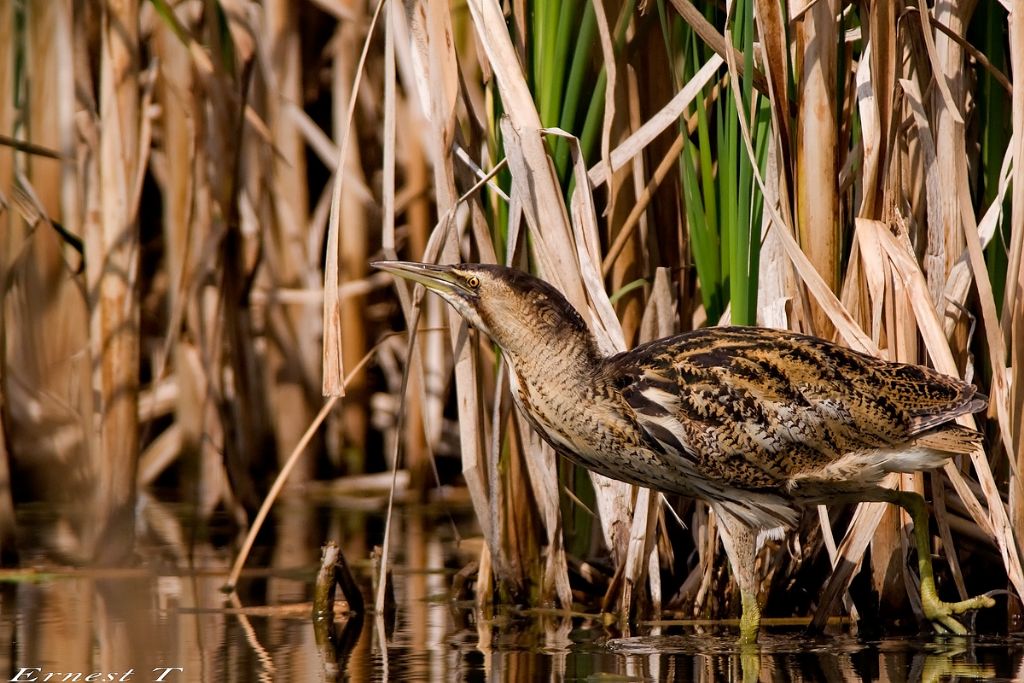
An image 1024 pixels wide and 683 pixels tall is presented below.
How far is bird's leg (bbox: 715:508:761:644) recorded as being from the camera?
3766 millimetres

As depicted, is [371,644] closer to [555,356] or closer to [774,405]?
[555,356]

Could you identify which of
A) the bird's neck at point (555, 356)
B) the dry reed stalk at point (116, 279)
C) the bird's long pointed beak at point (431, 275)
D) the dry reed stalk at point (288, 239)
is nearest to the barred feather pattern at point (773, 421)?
the bird's neck at point (555, 356)

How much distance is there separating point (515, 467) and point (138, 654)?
111 cm

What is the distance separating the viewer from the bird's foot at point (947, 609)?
3742mm

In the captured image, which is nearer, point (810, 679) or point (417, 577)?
point (810, 679)

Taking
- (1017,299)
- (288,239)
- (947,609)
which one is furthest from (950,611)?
(288,239)

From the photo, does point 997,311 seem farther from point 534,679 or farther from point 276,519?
point 276,519

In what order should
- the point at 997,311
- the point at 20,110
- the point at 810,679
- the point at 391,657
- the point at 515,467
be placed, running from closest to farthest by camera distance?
the point at 810,679 < the point at 391,657 < the point at 997,311 < the point at 515,467 < the point at 20,110

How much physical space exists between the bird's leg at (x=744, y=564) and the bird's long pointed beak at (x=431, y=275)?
34.0 inches

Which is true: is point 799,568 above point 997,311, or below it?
below

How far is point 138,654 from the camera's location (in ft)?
12.2

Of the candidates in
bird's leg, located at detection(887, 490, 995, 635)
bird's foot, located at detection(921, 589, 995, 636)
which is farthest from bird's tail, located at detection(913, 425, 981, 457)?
bird's foot, located at detection(921, 589, 995, 636)

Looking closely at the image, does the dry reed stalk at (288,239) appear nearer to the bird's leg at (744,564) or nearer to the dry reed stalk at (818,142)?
the dry reed stalk at (818,142)

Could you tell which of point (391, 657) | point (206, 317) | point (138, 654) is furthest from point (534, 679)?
point (206, 317)
